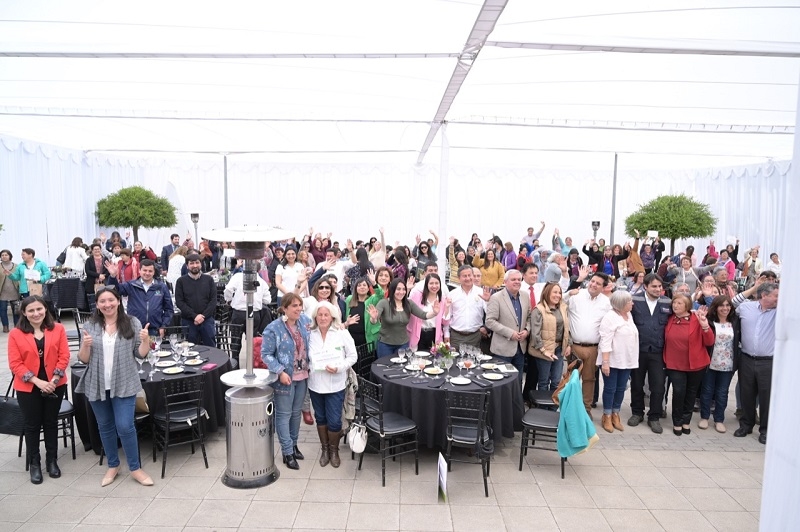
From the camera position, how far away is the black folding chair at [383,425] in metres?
4.58

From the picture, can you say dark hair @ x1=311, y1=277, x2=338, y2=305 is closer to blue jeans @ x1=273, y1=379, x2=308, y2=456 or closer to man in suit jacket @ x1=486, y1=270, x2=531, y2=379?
blue jeans @ x1=273, y1=379, x2=308, y2=456

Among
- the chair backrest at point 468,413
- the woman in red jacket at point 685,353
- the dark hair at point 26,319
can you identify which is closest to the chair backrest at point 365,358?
the chair backrest at point 468,413

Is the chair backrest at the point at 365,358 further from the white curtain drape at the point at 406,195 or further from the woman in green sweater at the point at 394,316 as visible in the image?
the white curtain drape at the point at 406,195

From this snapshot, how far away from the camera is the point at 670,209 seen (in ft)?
47.3

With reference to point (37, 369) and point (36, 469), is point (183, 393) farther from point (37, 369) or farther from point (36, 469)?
point (36, 469)

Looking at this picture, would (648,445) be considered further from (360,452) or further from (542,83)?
(542,83)

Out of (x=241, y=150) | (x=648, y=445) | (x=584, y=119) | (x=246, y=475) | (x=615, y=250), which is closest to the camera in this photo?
(x=246, y=475)

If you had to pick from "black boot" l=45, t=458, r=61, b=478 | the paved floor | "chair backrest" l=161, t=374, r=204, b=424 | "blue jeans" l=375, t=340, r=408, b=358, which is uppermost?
"blue jeans" l=375, t=340, r=408, b=358

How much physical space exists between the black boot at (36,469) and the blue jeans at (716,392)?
6.36 metres

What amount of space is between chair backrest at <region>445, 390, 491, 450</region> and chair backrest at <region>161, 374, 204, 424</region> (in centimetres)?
214

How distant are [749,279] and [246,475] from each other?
39.1 feet

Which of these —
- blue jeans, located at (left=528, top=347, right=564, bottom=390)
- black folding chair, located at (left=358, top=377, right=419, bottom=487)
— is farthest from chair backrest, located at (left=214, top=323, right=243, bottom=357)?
blue jeans, located at (left=528, top=347, right=564, bottom=390)

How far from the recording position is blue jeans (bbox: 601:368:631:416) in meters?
5.81

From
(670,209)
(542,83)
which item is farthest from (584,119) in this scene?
(670,209)
